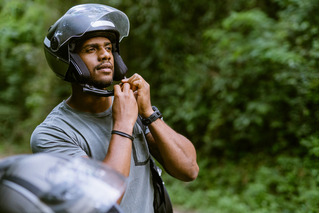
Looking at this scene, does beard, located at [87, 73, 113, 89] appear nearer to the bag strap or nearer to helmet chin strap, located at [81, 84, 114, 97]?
helmet chin strap, located at [81, 84, 114, 97]

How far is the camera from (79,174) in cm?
122

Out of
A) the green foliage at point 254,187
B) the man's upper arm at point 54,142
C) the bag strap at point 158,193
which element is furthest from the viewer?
the green foliage at point 254,187

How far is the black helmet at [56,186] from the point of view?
3.78 feet

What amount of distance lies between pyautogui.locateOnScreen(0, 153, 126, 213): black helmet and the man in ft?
2.10

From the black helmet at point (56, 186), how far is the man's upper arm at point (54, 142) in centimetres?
Answer: 59

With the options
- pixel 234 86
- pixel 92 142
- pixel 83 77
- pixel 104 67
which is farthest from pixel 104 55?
pixel 234 86

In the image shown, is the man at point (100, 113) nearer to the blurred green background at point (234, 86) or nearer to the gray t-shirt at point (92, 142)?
the gray t-shirt at point (92, 142)

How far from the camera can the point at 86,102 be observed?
2.14 metres

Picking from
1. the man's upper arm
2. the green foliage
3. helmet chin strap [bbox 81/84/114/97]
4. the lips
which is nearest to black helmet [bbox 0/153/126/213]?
the man's upper arm

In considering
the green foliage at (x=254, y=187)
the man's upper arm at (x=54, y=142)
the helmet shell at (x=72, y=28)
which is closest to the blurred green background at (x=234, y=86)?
the green foliage at (x=254, y=187)

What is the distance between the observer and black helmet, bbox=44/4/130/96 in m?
2.10

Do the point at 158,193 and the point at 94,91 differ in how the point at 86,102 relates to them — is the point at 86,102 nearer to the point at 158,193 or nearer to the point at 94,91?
the point at 94,91

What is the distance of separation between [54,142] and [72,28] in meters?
0.69

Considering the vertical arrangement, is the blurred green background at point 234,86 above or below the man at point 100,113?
above
